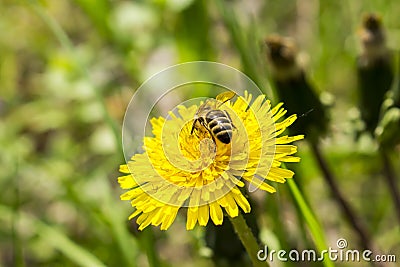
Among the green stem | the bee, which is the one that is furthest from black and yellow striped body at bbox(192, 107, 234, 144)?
the green stem

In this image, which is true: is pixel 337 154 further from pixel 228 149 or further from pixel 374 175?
pixel 228 149

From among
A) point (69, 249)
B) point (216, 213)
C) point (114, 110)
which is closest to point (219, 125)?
point (216, 213)

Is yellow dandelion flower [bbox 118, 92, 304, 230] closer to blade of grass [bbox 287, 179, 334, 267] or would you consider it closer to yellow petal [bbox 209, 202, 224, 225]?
yellow petal [bbox 209, 202, 224, 225]

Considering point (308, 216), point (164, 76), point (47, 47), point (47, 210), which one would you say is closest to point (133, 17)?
point (164, 76)

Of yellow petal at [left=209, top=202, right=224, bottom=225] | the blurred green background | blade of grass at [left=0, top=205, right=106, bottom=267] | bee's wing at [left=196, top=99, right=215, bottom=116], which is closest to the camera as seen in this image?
yellow petal at [left=209, top=202, right=224, bottom=225]

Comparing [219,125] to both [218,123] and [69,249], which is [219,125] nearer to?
[218,123]

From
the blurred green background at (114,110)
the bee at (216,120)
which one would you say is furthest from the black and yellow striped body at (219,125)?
the blurred green background at (114,110)
